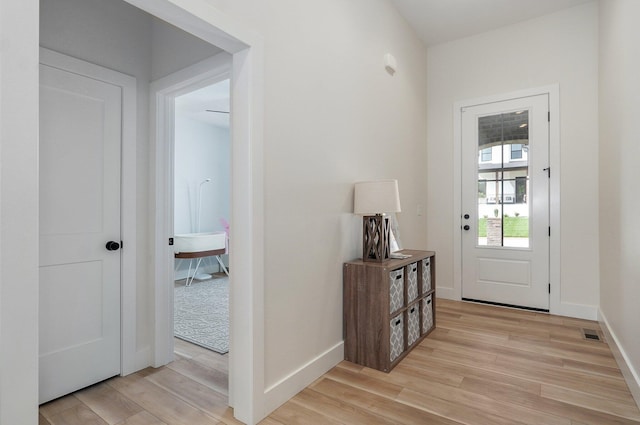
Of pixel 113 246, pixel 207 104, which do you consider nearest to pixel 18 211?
pixel 113 246

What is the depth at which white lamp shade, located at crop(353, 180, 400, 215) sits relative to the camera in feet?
8.07

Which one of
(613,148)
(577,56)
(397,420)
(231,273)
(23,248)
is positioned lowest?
(397,420)

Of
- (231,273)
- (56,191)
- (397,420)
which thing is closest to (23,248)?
(231,273)

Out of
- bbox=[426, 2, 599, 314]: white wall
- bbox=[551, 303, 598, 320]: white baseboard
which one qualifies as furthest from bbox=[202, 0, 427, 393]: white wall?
bbox=[551, 303, 598, 320]: white baseboard

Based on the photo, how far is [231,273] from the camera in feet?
6.12

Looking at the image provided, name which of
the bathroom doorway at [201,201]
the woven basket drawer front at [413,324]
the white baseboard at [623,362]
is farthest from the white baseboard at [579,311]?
the bathroom doorway at [201,201]

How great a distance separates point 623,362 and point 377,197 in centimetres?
192

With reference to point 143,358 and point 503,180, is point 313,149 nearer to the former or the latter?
point 143,358

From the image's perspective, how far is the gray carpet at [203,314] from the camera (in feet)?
9.91

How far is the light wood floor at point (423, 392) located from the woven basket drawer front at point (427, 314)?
196 mm

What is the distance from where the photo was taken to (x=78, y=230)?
215cm

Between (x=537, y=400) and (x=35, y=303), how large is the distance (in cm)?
244

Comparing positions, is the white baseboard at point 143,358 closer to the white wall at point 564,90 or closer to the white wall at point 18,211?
the white wall at point 18,211

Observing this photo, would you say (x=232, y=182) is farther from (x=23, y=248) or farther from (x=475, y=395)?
(x=475, y=395)
